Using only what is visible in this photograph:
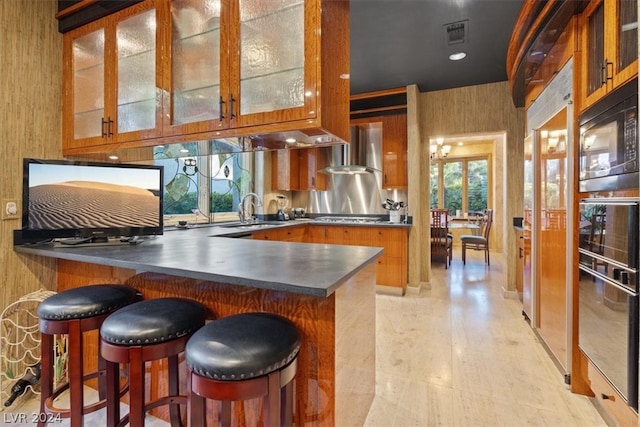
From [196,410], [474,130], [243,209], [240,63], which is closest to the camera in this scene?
[196,410]

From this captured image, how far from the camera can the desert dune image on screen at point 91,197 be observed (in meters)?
1.80

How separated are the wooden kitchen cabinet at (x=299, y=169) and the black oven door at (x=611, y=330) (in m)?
3.48

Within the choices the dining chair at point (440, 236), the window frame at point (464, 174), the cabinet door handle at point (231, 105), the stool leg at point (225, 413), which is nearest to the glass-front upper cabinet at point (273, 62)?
the cabinet door handle at point (231, 105)

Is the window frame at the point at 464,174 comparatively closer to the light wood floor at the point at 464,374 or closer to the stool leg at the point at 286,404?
the light wood floor at the point at 464,374

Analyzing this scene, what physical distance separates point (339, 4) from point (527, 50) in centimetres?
156

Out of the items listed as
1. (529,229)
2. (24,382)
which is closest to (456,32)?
(529,229)

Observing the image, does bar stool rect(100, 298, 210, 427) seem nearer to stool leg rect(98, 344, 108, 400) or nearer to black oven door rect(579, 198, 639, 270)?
stool leg rect(98, 344, 108, 400)

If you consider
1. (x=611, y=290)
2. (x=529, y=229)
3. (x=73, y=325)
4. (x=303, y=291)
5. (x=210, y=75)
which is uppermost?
(x=210, y=75)

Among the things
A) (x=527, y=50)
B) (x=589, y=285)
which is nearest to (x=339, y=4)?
(x=527, y=50)

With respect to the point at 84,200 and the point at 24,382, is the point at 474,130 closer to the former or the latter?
the point at 84,200

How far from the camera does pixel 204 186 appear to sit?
12.0ft

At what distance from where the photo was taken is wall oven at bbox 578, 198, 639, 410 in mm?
1367

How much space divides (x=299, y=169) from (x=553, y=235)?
3.42m

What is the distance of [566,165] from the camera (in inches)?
76.9
